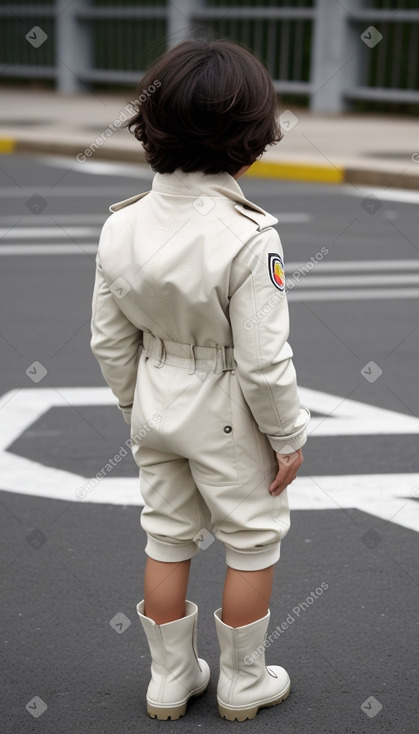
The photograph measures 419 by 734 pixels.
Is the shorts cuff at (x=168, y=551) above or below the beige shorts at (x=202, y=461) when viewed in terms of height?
below

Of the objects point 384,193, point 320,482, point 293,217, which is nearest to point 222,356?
point 320,482

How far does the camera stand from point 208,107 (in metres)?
2.50

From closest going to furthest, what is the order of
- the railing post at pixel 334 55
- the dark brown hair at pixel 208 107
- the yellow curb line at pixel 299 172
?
the dark brown hair at pixel 208 107
the yellow curb line at pixel 299 172
the railing post at pixel 334 55

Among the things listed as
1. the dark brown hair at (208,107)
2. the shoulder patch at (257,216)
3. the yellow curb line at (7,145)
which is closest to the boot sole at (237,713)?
the shoulder patch at (257,216)

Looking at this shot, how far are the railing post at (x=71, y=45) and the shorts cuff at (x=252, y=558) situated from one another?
798 inches

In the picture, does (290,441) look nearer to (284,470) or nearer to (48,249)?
(284,470)

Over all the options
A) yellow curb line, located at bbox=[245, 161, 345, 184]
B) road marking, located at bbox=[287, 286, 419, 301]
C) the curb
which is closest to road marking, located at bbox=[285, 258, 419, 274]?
road marking, located at bbox=[287, 286, 419, 301]

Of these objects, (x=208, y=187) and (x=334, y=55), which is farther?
(x=334, y=55)

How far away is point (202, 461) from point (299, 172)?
10.7m

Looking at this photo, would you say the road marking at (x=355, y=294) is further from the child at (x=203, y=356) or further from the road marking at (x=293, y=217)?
the child at (x=203, y=356)

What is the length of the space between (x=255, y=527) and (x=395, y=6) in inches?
641

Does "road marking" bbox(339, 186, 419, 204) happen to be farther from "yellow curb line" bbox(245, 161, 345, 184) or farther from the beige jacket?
the beige jacket

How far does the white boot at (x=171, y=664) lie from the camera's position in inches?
114

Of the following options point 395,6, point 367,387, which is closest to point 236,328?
point 367,387
